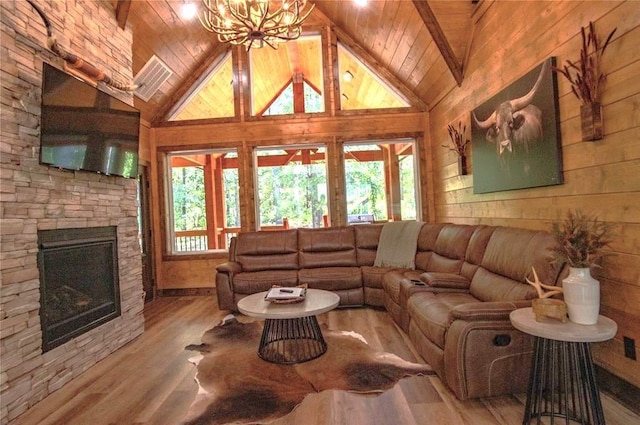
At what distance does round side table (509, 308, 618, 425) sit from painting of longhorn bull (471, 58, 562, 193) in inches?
47.3

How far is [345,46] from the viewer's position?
5.63 metres

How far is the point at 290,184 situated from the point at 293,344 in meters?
3.00

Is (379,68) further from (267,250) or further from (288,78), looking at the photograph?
(267,250)

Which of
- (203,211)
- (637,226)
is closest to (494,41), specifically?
(637,226)

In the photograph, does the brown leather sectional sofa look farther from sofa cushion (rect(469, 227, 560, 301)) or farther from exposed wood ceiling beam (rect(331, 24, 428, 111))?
exposed wood ceiling beam (rect(331, 24, 428, 111))

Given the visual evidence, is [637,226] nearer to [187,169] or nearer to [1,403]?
[1,403]

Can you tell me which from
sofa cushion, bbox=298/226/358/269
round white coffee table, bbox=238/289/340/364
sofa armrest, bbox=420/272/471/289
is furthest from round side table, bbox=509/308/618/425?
sofa cushion, bbox=298/226/358/269

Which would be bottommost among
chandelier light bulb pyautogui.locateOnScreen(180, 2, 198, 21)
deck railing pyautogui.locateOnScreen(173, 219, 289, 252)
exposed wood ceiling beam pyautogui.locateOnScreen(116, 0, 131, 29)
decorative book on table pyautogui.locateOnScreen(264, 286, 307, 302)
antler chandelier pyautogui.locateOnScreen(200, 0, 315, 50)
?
decorative book on table pyautogui.locateOnScreen(264, 286, 307, 302)

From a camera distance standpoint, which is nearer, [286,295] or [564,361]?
[564,361]

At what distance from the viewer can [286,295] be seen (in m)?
2.94

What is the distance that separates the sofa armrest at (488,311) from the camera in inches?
82.4

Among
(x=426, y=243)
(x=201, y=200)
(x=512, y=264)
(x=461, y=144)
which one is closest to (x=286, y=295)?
(x=512, y=264)

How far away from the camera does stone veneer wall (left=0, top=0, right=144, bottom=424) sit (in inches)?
89.1

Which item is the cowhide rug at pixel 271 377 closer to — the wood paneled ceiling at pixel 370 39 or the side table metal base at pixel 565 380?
the side table metal base at pixel 565 380
